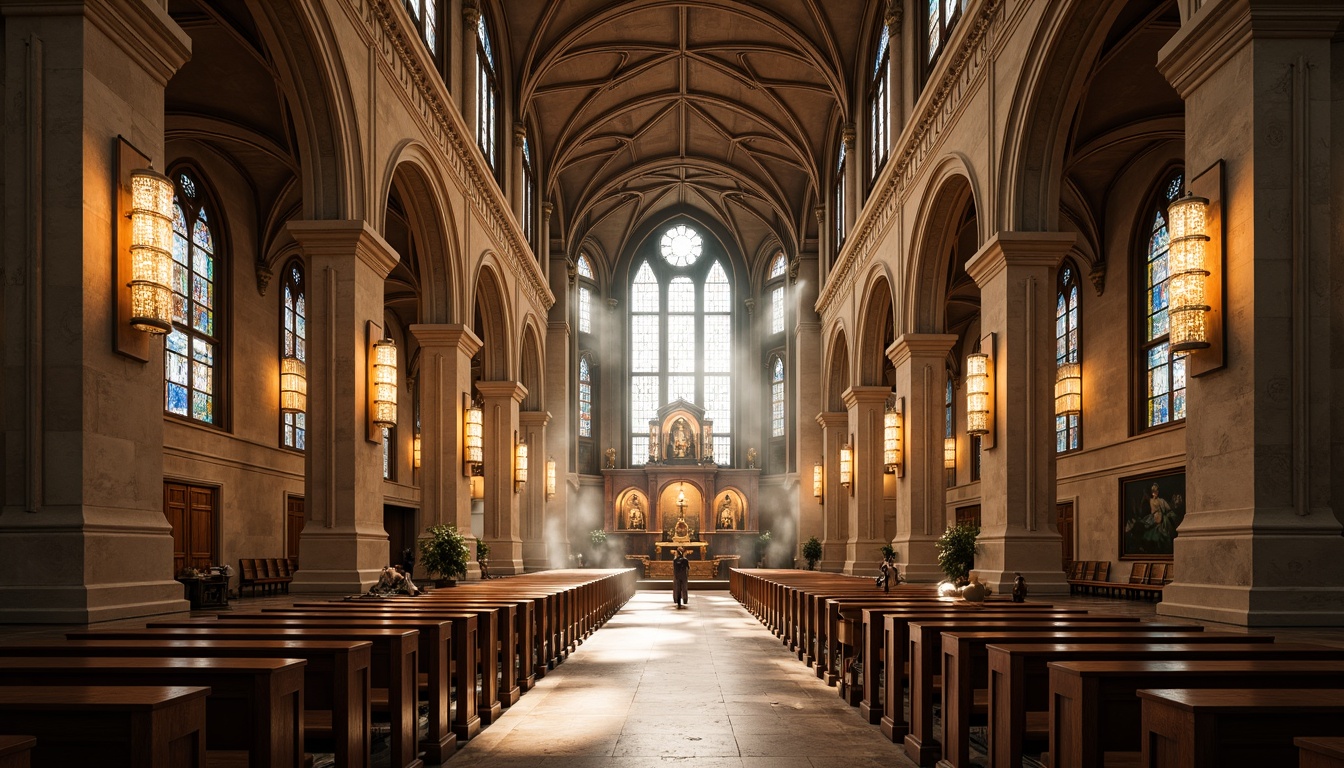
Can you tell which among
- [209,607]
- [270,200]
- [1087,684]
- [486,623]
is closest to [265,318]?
[270,200]

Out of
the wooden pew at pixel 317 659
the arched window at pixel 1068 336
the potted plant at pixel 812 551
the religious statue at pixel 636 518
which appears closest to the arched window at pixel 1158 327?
the arched window at pixel 1068 336

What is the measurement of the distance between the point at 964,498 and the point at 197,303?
2023cm

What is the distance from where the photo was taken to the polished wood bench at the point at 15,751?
2496 millimetres

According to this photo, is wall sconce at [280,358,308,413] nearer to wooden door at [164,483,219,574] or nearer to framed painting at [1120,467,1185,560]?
wooden door at [164,483,219,574]

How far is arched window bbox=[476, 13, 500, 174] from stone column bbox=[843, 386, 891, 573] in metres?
9.58

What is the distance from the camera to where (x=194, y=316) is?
20328mm

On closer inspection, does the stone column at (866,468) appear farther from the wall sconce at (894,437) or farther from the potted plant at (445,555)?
the potted plant at (445,555)

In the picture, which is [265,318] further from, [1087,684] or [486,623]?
[1087,684]

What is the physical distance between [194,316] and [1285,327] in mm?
18261

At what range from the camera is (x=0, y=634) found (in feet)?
21.5

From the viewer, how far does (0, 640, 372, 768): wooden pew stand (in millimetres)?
4871

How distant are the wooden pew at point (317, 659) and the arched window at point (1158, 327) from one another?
17407 mm

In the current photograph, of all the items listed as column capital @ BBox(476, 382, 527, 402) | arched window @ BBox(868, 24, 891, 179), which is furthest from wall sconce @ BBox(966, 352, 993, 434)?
column capital @ BBox(476, 382, 527, 402)

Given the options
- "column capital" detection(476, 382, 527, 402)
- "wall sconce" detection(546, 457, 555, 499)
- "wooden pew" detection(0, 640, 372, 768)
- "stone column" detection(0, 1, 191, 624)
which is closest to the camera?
"wooden pew" detection(0, 640, 372, 768)
